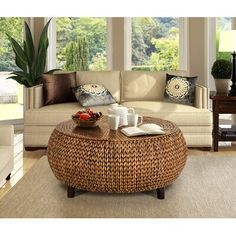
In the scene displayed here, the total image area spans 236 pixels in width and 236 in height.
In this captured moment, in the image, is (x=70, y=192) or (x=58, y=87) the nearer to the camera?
(x=70, y=192)

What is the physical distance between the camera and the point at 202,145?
15.1 ft

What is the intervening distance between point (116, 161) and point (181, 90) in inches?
93.2

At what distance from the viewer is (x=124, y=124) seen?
3.36 meters

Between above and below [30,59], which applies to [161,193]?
below

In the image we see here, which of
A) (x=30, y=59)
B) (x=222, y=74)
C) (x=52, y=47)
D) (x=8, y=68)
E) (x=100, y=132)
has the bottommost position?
(x=100, y=132)

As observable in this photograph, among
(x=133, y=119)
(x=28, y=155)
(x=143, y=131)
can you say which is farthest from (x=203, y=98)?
(x=28, y=155)

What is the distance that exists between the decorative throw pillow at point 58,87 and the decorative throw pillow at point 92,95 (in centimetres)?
14

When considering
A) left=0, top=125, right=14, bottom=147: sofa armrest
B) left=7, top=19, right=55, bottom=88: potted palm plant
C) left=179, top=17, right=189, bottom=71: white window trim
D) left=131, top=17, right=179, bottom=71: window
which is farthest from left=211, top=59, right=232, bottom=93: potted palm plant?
left=0, top=125, right=14, bottom=147: sofa armrest

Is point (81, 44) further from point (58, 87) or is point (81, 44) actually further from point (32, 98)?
point (32, 98)
